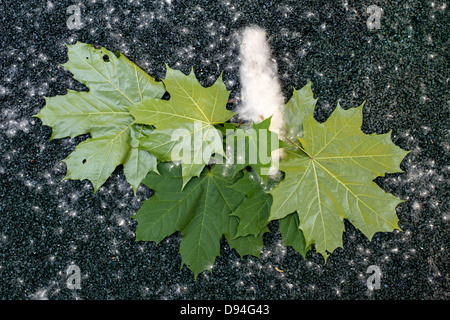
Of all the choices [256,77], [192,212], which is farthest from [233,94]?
[192,212]

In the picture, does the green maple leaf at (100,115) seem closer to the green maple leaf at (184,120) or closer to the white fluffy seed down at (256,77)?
the green maple leaf at (184,120)

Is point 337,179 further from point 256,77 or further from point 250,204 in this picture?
point 256,77

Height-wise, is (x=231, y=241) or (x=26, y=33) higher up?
(x=26, y=33)
